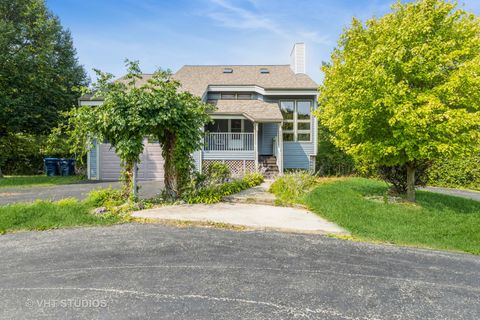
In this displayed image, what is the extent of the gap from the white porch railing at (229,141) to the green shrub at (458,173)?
848cm

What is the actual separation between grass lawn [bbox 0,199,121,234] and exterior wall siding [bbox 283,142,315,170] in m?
10.2

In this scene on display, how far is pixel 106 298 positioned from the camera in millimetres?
2742

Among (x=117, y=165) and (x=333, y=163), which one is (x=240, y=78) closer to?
(x=333, y=163)

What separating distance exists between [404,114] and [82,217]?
7.95 metres

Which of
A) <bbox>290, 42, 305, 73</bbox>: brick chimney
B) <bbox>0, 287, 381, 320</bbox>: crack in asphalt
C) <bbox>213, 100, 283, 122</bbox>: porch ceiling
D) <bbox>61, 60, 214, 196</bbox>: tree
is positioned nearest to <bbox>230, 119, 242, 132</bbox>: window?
<bbox>213, 100, 283, 122</bbox>: porch ceiling

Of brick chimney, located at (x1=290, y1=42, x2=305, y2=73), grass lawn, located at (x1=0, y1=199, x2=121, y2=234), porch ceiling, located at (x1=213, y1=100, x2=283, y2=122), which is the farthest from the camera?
brick chimney, located at (x1=290, y1=42, x2=305, y2=73)

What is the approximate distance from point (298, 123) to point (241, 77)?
16.8 ft

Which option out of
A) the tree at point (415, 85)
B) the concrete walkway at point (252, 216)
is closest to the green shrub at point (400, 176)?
the tree at point (415, 85)

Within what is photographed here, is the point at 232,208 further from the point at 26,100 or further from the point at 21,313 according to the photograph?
the point at 26,100

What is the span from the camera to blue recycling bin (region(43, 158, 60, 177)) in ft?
49.1

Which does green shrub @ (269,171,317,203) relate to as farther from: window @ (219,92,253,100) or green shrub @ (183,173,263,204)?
window @ (219,92,253,100)

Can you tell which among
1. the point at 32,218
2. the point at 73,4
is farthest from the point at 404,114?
the point at 73,4

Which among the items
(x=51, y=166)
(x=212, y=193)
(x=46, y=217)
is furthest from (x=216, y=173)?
A: (x=51, y=166)

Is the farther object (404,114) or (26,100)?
(26,100)
